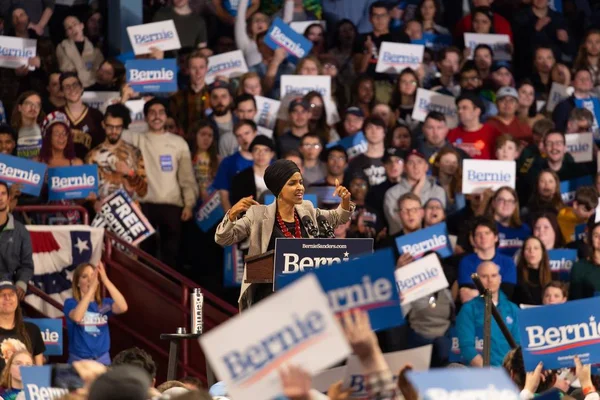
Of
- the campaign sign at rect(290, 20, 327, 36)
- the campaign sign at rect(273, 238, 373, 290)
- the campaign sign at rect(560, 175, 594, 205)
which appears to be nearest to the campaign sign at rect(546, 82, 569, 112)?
the campaign sign at rect(560, 175, 594, 205)

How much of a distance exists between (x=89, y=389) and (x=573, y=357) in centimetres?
284

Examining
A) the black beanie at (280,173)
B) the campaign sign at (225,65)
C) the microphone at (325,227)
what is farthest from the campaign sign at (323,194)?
the black beanie at (280,173)

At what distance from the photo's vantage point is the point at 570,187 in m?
12.2

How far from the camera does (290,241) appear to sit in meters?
6.94

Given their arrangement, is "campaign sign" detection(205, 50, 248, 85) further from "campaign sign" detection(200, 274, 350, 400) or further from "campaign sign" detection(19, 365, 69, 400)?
"campaign sign" detection(200, 274, 350, 400)

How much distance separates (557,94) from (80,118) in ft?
15.8

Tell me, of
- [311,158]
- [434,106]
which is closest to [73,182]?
[311,158]

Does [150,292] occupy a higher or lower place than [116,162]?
lower

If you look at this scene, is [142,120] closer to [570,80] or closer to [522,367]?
[570,80]

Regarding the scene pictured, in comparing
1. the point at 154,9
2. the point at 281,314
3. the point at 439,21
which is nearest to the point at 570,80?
the point at 439,21

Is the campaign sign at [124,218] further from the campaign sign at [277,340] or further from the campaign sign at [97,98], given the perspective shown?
the campaign sign at [277,340]

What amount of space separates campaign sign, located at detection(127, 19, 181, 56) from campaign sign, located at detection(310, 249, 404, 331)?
27.4ft

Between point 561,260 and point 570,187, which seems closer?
point 561,260

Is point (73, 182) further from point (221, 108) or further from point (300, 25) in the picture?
point (300, 25)
